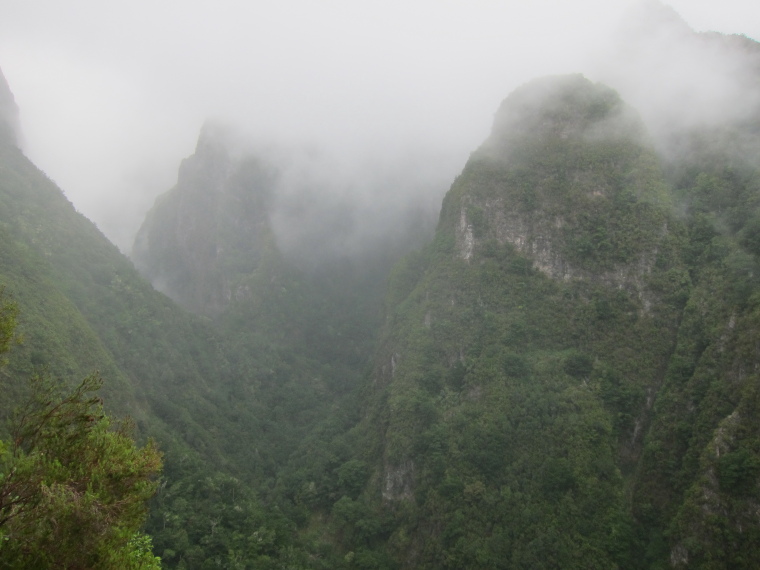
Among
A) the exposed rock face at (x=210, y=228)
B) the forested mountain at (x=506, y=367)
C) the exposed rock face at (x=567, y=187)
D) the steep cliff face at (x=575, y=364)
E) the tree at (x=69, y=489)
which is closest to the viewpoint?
the tree at (x=69, y=489)

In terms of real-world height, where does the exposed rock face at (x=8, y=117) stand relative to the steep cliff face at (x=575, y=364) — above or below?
below

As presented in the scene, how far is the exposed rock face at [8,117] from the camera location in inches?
3081

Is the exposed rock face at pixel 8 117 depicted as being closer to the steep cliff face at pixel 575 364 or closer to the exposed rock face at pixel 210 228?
the exposed rock face at pixel 210 228

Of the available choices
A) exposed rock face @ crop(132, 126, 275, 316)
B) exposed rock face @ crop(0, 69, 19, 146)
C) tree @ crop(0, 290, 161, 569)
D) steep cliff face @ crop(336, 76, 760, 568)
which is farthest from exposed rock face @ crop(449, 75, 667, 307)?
exposed rock face @ crop(0, 69, 19, 146)

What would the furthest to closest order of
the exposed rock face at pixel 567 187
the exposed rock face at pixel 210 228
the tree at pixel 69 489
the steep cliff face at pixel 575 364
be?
1. the exposed rock face at pixel 210 228
2. the exposed rock face at pixel 567 187
3. the steep cliff face at pixel 575 364
4. the tree at pixel 69 489

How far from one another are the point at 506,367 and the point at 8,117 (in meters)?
93.8

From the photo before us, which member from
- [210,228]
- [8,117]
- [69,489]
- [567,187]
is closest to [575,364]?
[567,187]

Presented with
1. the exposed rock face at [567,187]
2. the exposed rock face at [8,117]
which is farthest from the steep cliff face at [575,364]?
the exposed rock face at [8,117]

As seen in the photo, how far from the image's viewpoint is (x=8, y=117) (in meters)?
85.8

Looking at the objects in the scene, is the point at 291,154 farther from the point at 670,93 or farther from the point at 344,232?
the point at 670,93

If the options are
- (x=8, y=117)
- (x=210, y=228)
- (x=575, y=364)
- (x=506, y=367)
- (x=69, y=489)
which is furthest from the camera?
(x=210, y=228)

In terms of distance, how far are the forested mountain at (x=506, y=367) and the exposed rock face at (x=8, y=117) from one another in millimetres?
816

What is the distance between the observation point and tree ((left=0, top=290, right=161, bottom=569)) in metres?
10.5

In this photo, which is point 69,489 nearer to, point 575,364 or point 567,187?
point 575,364
